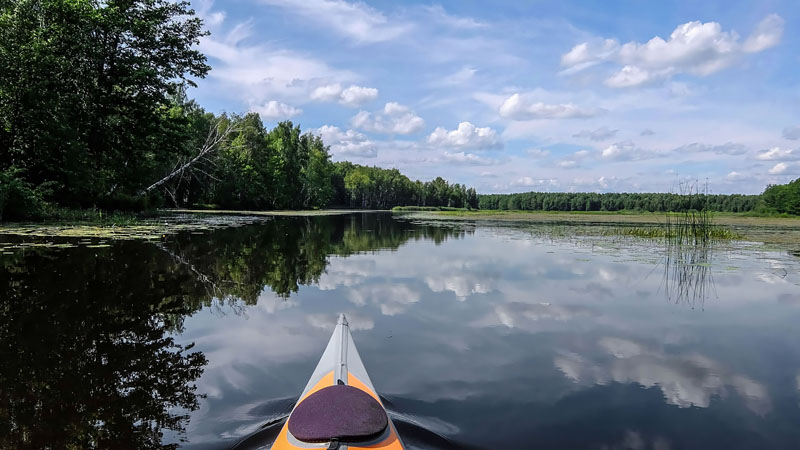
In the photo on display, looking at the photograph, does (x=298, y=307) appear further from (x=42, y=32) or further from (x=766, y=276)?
(x=42, y=32)

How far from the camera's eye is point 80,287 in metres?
6.77

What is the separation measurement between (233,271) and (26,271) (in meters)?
3.36

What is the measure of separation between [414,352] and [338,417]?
2550 mm

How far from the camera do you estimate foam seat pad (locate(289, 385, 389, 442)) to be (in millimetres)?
2248

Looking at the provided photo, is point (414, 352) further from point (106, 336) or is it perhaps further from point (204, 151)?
point (204, 151)

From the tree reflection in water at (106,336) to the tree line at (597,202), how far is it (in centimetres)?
4731

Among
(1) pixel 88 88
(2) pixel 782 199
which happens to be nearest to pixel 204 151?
(1) pixel 88 88

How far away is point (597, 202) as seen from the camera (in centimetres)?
10325

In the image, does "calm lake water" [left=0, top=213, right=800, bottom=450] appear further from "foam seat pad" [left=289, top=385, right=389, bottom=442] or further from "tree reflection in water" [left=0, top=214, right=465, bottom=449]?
"foam seat pad" [left=289, top=385, right=389, bottom=442]

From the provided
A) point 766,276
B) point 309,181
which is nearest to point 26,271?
point 766,276

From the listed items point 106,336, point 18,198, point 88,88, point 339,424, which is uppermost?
point 88,88

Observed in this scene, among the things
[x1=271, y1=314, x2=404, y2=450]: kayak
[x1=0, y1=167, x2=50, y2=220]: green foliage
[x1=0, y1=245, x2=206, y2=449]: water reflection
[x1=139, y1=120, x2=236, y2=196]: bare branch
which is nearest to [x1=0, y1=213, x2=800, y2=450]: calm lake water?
[x1=0, y1=245, x2=206, y2=449]: water reflection

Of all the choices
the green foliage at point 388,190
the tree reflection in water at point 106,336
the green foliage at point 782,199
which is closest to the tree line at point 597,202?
the green foliage at point 782,199

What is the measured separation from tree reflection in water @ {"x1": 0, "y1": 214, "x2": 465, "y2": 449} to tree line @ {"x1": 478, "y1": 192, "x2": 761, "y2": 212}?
47314 millimetres
